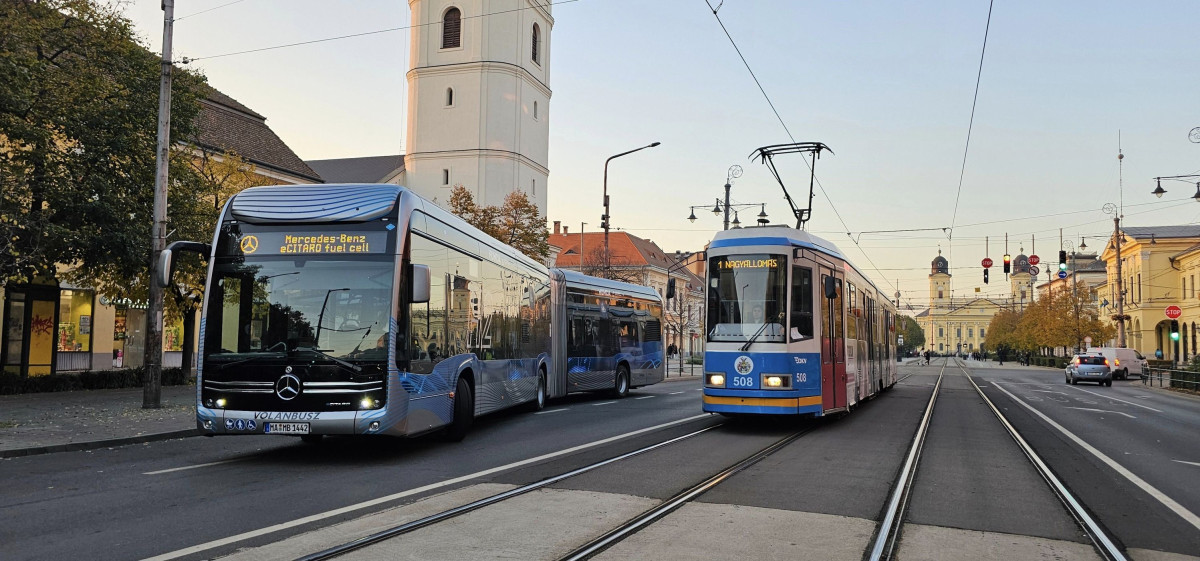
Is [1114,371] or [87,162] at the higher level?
[87,162]

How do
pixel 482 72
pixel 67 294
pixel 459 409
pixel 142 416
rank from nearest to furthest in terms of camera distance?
1. pixel 459 409
2. pixel 142 416
3. pixel 67 294
4. pixel 482 72

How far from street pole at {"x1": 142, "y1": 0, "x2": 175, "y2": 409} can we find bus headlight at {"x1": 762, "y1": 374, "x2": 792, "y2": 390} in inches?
465

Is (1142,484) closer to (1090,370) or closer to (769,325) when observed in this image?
(769,325)

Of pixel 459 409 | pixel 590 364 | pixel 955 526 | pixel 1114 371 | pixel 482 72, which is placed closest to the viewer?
pixel 955 526

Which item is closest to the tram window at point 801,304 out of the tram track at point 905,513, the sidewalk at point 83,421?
the tram track at point 905,513

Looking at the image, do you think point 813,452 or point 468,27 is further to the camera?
point 468,27

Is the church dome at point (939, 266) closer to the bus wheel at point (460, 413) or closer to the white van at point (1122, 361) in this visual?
the white van at point (1122, 361)

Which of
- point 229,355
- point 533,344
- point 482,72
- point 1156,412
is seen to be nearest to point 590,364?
point 533,344

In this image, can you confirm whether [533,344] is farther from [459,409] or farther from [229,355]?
[229,355]

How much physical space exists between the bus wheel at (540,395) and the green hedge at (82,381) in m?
10.9

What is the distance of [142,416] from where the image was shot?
16109mm

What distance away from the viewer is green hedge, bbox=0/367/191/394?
21812 mm

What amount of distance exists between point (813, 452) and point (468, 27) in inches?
2017

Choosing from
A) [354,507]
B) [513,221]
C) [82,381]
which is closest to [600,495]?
[354,507]
